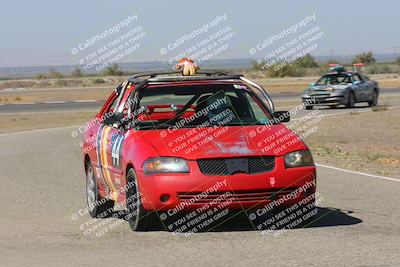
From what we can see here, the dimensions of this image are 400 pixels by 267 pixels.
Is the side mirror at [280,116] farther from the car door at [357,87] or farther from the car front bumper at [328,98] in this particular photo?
the car door at [357,87]

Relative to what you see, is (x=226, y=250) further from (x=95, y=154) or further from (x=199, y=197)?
(x=95, y=154)

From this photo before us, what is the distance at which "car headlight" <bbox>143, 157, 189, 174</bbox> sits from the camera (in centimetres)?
794

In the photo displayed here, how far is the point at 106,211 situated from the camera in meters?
9.83

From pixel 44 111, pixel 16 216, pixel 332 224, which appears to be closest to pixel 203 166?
pixel 332 224

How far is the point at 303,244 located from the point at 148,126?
7.27 ft

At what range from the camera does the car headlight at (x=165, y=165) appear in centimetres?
794

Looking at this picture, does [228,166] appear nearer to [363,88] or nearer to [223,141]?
[223,141]

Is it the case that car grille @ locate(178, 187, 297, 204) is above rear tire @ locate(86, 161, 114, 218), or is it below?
below

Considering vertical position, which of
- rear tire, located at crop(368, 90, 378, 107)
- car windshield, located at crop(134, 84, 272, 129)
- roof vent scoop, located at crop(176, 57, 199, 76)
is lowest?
rear tire, located at crop(368, 90, 378, 107)

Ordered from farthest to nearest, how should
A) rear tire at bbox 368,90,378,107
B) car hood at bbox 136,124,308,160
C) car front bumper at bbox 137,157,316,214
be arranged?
1. rear tire at bbox 368,90,378,107
2. car hood at bbox 136,124,308,160
3. car front bumper at bbox 137,157,316,214

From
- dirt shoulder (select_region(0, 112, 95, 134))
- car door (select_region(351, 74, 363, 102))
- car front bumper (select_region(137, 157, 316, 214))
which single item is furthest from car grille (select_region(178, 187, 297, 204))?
car door (select_region(351, 74, 363, 102))

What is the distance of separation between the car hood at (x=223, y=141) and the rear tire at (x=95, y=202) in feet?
5.29


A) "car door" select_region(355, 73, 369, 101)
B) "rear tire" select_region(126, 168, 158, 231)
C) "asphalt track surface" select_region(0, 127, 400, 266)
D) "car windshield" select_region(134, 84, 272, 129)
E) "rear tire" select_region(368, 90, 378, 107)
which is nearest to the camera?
"asphalt track surface" select_region(0, 127, 400, 266)

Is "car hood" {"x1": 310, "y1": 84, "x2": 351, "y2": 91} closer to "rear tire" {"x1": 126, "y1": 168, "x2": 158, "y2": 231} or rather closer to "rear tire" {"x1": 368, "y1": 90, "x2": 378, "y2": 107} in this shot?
"rear tire" {"x1": 368, "y1": 90, "x2": 378, "y2": 107}
